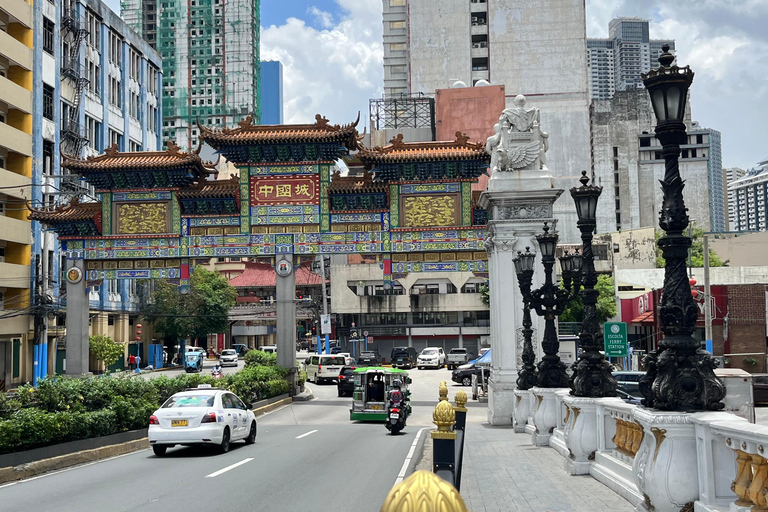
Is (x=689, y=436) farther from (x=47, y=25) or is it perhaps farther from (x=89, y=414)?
(x=47, y=25)

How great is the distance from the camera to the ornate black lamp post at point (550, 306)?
1831 centimetres

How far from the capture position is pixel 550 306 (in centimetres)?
1950

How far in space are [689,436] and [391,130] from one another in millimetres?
65340

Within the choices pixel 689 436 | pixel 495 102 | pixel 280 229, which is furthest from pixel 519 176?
pixel 495 102

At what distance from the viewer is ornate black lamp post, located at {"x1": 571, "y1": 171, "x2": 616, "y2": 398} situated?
13.9 m

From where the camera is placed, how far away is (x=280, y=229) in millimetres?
34188

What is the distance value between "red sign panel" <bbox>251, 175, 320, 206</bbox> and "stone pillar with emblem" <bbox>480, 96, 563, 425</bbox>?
872cm

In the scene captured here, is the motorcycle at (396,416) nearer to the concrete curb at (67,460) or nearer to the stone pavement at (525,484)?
the stone pavement at (525,484)

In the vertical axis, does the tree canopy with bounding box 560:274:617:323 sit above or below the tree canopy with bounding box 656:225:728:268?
below

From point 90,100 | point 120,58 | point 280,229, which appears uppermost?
point 120,58

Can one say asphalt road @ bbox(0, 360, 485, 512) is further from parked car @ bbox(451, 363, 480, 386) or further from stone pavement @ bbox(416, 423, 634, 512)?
parked car @ bbox(451, 363, 480, 386)

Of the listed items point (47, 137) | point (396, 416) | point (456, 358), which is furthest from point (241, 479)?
point (456, 358)

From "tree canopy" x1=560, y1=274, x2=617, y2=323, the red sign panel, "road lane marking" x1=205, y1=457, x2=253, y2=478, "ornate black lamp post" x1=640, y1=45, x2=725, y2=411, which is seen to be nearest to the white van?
the red sign panel

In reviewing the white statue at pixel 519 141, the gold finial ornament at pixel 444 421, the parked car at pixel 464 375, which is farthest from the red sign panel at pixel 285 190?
the gold finial ornament at pixel 444 421
